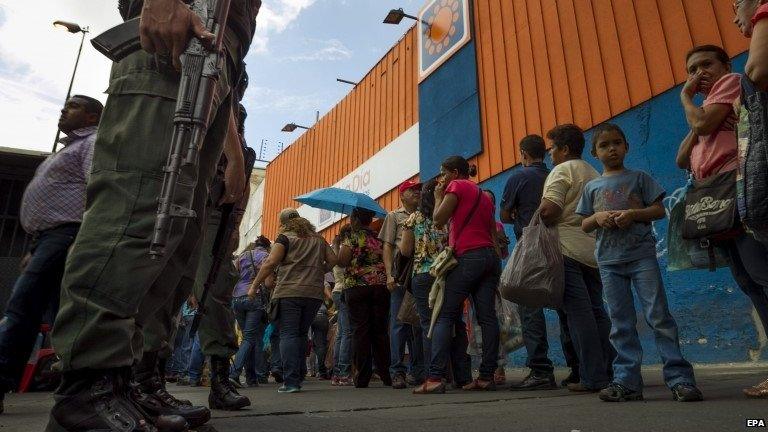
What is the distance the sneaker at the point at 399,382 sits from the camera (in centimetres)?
455

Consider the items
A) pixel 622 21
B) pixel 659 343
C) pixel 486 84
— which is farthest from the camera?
pixel 486 84

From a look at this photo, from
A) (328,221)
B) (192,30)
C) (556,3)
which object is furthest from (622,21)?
(328,221)

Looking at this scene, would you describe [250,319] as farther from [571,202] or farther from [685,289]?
[685,289]

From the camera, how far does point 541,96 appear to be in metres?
7.26

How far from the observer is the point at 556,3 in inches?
282

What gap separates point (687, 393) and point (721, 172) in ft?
3.57

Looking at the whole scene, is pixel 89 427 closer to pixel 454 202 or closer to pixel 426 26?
pixel 454 202

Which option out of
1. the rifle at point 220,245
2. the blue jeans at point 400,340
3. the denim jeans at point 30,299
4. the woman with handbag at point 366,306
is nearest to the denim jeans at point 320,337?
the blue jeans at point 400,340

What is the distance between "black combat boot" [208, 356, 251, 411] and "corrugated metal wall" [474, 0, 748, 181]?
5449mm

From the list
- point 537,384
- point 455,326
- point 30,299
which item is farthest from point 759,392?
point 30,299

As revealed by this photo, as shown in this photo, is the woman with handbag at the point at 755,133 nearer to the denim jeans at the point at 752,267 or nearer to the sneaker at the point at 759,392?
the denim jeans at the point at 752,267

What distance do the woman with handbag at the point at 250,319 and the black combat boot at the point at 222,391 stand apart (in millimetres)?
2821

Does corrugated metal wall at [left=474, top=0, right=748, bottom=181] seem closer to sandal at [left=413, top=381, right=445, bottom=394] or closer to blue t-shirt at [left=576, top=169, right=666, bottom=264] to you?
blue t-shirt at [left=576, top=169, right=666, bottom=264]

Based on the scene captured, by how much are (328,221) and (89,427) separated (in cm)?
1224
